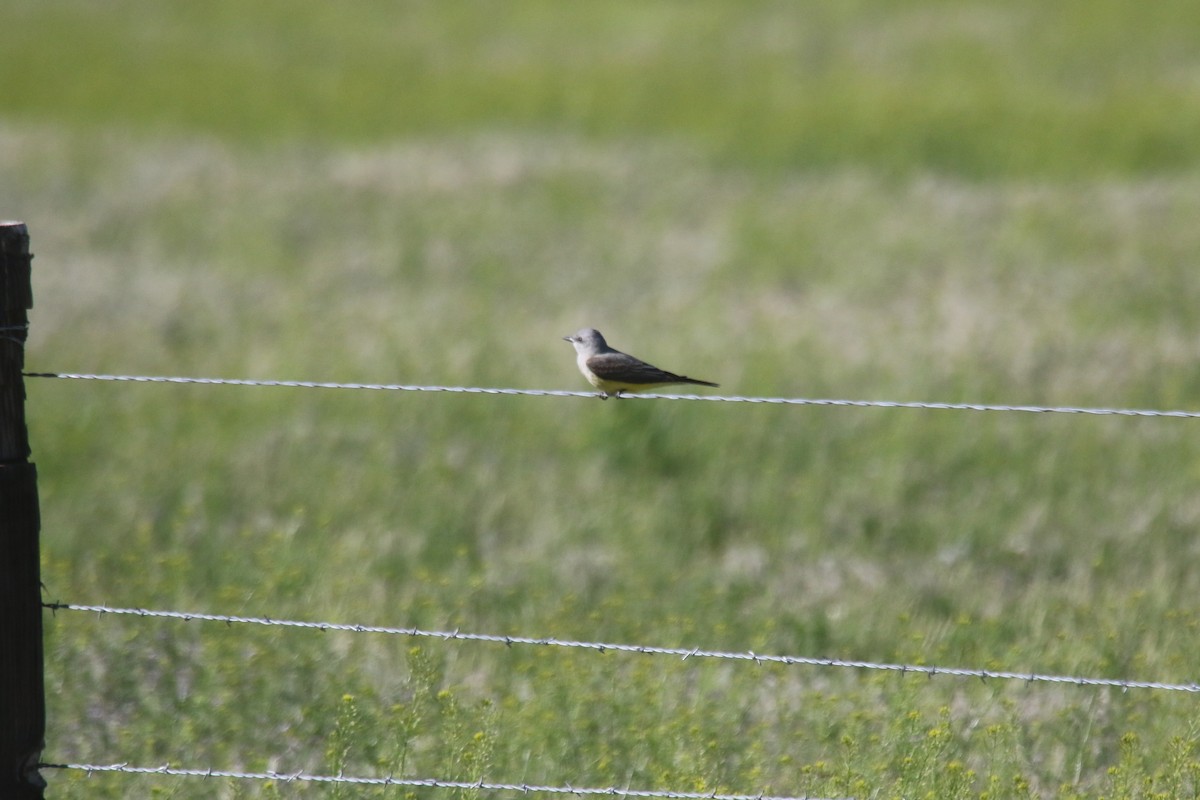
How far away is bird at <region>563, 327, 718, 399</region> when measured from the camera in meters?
5.18

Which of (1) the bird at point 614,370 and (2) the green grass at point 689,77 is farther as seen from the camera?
(2) the green grass at point 689,77

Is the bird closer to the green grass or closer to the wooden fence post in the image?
the wooden fence post

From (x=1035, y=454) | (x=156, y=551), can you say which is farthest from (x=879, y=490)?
(x=156, y=551)

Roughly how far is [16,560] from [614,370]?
2.37 m

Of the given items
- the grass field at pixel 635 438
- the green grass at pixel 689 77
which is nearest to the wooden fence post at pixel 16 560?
the grass field at pixel 635 438

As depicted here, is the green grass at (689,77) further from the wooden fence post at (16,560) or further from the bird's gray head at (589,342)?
the wooden fence post at (16,560)

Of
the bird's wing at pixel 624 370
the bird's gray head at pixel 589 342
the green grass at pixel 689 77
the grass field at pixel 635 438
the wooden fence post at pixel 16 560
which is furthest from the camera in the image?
the green grass at pixel 689 77

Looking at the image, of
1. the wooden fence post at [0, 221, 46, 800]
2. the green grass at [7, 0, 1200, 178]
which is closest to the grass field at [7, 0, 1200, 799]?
the green grass at [7, 0, 1200, 178]

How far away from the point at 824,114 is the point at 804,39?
939 cm

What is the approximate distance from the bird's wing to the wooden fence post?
226 centimetres

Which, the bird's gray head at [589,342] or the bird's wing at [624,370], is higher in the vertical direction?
the bird's gray head at [589,342]

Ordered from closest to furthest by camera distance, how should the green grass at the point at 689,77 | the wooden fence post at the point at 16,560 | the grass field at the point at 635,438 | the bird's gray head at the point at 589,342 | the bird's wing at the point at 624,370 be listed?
the wooden fence post at the point at 16,560 < the grass field at the point at 635,438 < the bird's wing at the point at 624,370 < the bird's gray head at the point at 589,342 < the green grass at the point at 689,77

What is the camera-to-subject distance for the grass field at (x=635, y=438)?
4.62m

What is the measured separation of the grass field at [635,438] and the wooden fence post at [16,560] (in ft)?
2.59
